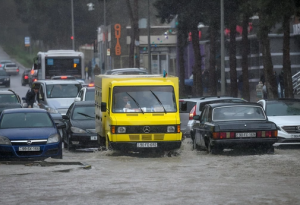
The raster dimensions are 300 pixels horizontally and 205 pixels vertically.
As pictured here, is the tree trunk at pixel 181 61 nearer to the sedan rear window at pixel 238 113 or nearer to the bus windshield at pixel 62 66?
the bus windshield at pixel 62 66

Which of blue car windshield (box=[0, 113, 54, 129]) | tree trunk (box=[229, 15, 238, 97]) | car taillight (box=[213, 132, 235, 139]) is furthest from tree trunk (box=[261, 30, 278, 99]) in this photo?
blue car windshield (box=[0, 113, 54, 129])

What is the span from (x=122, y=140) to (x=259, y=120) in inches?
128

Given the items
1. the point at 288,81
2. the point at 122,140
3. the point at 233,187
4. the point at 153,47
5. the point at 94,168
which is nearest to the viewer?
the point at 233,187

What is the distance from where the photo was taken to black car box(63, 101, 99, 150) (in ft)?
66.3

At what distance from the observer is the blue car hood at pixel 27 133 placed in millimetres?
16453

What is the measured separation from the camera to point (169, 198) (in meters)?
10.1

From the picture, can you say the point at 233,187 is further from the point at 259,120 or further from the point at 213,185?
the point at 259,120

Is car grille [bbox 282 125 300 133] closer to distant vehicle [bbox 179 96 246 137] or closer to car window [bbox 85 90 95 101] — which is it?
distant vehicle [bbox 179 96 246 137]

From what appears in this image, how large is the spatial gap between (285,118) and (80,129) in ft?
18.6

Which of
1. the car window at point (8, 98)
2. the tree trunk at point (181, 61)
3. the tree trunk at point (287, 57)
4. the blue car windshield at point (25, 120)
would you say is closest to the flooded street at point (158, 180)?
the blue car windshield at point (25, 120)

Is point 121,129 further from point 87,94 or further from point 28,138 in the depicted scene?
point 87,94

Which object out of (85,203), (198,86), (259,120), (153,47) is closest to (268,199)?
(85,203)

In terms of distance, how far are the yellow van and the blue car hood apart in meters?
1.48

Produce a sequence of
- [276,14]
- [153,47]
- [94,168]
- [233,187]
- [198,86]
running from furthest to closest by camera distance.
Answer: [153,47] → [198,86] → [276,14] → [94,168] → [233,187]
